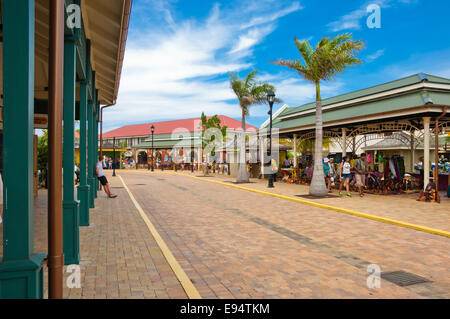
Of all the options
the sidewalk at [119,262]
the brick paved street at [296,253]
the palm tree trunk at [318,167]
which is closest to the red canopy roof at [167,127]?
the palm tree trunk at [318,167]

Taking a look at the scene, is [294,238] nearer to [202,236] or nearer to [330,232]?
[330,232]

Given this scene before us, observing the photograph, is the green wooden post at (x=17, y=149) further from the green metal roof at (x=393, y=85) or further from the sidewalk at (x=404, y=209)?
the green metal roof at (x=393, y=85)

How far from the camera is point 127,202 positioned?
12.4 m

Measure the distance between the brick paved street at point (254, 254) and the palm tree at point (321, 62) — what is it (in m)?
4.16

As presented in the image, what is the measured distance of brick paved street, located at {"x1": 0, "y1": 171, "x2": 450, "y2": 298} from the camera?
164 inches

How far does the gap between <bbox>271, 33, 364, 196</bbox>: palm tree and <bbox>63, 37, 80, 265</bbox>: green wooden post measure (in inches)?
416

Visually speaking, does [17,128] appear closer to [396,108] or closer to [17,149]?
[17,149]

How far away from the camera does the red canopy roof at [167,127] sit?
184 feet

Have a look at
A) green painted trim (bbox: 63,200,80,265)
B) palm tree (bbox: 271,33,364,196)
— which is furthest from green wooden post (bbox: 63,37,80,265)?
palm tree (bbox: 271,33,364,196)

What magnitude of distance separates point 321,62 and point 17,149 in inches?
502

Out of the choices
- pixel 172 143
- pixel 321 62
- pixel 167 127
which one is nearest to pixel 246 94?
pixel 321 62

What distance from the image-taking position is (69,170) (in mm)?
5297
